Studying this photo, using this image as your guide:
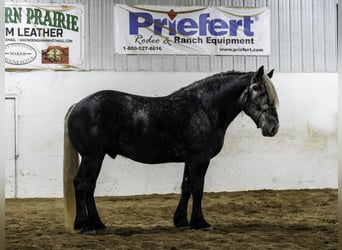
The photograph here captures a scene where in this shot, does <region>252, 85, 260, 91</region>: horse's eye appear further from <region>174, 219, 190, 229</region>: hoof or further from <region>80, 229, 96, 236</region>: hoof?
<region>80, 229, 96, 236</region>: hoof

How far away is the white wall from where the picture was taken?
6828mm

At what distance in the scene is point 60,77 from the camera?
697cm

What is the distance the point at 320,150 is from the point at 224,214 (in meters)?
2.88

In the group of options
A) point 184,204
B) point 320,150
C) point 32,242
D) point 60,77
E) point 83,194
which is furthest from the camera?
point 320,150

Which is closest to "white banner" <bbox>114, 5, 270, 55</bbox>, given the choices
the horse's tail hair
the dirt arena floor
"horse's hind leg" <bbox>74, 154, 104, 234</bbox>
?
the dirt arena floor

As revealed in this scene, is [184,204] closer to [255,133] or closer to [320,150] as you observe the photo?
[255,133]

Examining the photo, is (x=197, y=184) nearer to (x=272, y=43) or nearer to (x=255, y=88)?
(x=255, y=88)

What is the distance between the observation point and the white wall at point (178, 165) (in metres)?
6.83

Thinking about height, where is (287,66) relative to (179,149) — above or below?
above

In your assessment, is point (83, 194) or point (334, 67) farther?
point (334, 67)

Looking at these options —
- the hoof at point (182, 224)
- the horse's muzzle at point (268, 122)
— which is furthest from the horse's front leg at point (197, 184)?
the horse's muzzle at point (268, 122)

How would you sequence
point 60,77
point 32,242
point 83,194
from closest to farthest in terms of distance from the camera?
point 32,242, point 83,194, point 60,77

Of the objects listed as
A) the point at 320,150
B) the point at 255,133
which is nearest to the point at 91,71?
the point at 255,133

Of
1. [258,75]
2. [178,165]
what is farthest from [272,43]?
[258,75]
